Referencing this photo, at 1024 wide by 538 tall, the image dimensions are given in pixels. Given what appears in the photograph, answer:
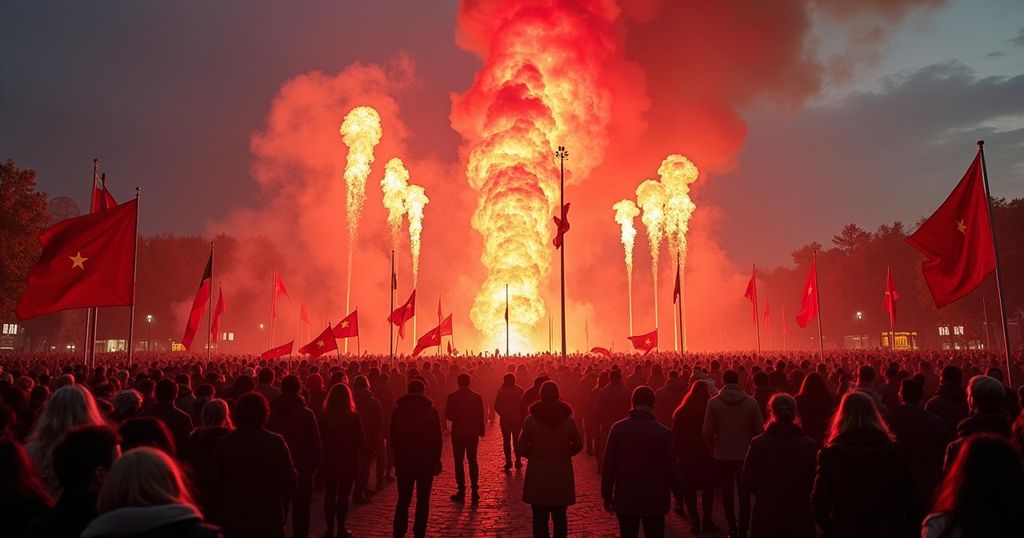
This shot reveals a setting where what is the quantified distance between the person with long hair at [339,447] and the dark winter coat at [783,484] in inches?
212

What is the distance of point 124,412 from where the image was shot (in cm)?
700

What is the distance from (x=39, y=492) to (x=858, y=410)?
5.38m

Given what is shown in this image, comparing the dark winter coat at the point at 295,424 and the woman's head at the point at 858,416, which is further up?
the woman's head at the point at 858,416

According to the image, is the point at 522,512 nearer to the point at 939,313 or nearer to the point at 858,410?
the point at 858,410

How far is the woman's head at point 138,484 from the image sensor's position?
2.81 metres

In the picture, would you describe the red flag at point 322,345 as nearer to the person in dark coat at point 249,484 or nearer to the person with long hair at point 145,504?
the person in dark coat at point 249,484

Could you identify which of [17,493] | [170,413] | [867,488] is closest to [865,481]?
[867,488]

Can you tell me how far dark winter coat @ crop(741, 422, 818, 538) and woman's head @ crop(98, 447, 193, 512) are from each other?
15.9 ft

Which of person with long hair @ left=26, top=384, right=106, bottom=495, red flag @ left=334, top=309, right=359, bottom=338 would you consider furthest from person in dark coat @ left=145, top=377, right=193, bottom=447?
red flag @ left=334, top=309, right=359, bottom=338

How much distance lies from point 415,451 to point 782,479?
477cm

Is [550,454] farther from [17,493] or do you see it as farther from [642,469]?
[17,493]

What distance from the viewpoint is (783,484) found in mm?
5859

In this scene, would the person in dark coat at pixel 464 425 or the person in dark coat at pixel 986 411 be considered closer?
the person in dark coat at pixel 986 411

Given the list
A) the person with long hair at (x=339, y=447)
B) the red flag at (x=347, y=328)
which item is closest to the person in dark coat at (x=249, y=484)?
the person with long hair at (x=339, y=447)
